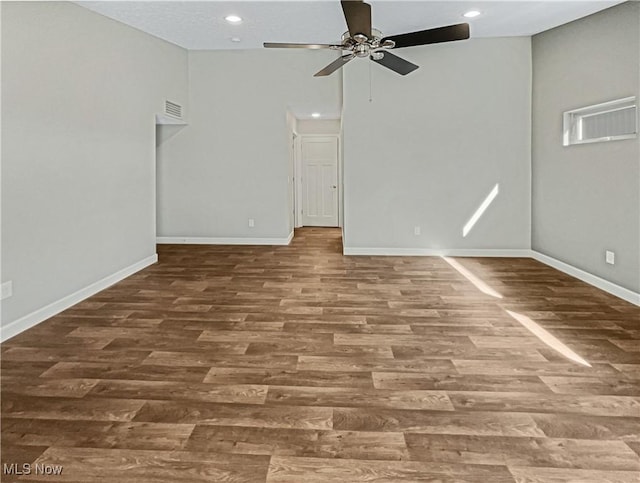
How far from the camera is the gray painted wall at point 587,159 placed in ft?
12.7

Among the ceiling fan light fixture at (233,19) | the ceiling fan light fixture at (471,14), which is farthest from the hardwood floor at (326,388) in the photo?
the ceiling fan light fixture at (233,19)

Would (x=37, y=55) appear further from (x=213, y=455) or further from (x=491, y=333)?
(x=491, y=333)

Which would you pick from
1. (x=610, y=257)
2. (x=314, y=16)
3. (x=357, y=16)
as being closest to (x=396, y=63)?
(x=357, y=16)

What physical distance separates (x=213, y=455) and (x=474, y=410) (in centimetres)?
119

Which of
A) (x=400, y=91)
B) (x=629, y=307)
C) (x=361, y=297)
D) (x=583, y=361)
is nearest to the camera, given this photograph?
(x=583, y=361)

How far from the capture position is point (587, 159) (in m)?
4.51

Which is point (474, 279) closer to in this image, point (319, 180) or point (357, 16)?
point (357, 16)

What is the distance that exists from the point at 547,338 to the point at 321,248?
4121mm

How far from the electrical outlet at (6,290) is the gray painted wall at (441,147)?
4.03 metres

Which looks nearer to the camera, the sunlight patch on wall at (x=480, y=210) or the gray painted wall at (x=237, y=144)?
the sunlight patch on wall at (x=480, y=210)

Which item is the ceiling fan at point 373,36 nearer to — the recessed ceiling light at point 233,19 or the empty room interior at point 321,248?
the empty room interior at point 321,248

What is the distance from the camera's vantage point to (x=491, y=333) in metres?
3.05

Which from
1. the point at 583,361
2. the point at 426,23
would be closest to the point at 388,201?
the point at 426,23

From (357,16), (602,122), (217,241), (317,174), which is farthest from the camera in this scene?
(317,174)
